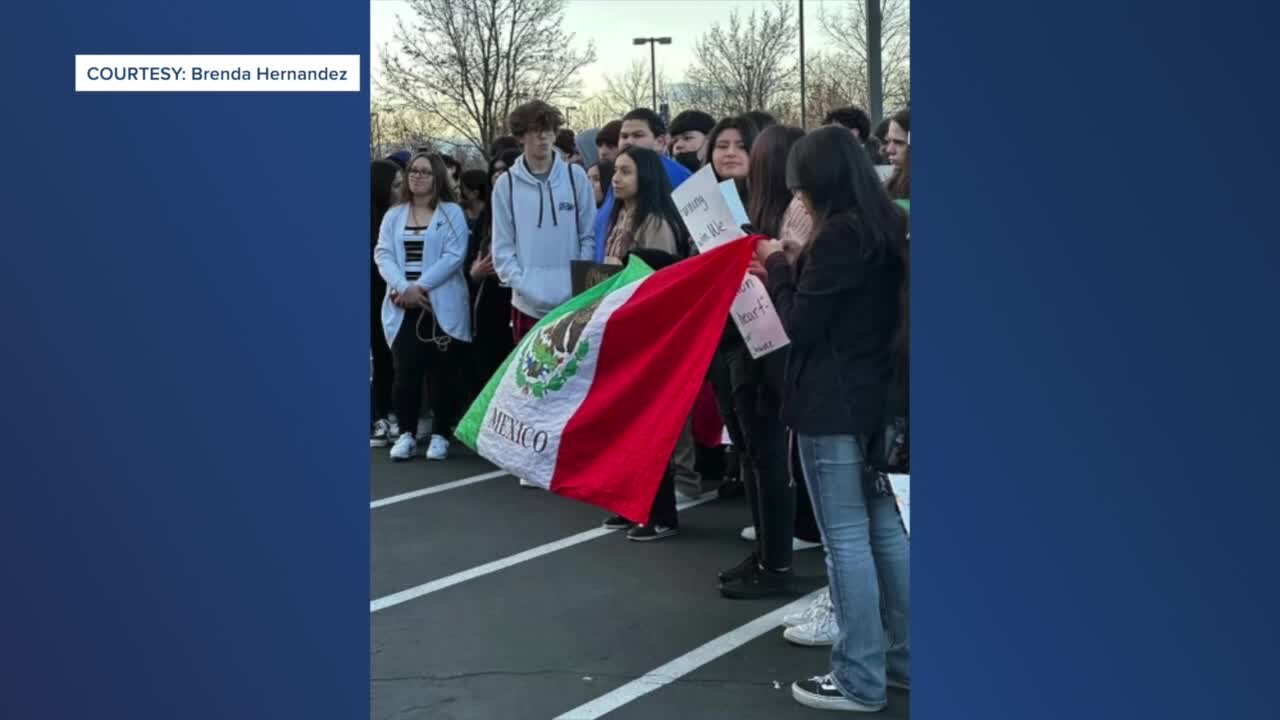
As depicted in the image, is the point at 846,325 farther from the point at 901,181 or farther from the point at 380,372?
the point at 380,372

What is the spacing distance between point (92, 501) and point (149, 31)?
0.90m

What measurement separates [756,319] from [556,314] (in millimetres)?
1010

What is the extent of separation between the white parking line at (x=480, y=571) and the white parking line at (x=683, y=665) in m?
1.48

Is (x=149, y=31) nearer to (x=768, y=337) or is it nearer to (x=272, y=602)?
(x=272, y=602)

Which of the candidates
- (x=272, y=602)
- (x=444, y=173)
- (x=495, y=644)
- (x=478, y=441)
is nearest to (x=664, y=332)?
(x=478, y=441)

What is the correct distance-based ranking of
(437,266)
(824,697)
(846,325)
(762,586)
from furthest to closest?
(437,266) < (762,586) < (824,697) < (846,325)

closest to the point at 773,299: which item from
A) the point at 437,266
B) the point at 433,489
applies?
the point at 433,489

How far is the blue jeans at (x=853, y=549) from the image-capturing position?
506 cm

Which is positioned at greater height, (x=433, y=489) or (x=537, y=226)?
(x=537, y=226)

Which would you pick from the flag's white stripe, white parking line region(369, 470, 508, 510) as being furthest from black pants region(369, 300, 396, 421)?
the flag's white stripe

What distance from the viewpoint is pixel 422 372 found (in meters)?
10.6

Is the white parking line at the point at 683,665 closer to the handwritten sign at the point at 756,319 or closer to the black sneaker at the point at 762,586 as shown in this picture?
the black sneaker at the point at 762,586

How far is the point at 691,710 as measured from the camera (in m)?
5.20

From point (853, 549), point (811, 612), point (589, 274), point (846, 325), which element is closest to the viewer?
point (846, 325)
